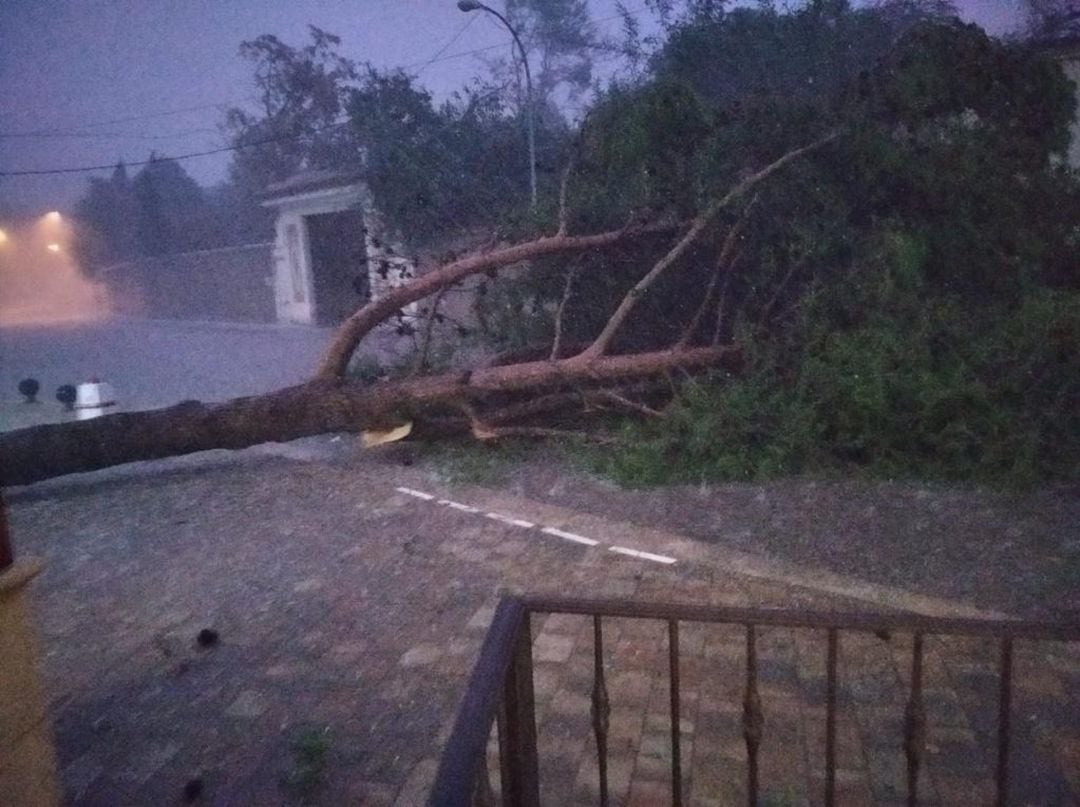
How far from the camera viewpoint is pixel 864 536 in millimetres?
5340

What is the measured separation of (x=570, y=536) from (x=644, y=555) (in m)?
0.59

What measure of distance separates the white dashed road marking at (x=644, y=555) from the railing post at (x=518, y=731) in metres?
3.04

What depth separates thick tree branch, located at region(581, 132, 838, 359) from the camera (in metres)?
7.56

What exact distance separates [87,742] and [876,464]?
16.9ft

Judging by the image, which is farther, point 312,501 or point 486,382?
point 486,382

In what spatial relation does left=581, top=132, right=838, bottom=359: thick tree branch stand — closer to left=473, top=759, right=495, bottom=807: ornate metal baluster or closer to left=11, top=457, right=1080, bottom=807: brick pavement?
left=11, top=457, right=1080, bottom=807: brick pavement

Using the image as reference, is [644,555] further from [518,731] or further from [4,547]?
[4,547]

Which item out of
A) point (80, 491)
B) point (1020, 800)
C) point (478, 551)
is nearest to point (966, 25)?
point (478, 551)

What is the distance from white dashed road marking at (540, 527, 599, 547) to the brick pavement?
5.3 inches

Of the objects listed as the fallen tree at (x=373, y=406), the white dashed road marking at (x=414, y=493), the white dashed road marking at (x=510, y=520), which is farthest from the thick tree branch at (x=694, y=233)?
the white dashed road marking at (x=510, y=520)

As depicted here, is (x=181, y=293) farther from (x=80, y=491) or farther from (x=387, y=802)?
(x=387, y=802)

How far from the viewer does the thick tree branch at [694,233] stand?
7.56 meters

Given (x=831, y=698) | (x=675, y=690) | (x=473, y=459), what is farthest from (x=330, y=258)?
(x=831, y=698)

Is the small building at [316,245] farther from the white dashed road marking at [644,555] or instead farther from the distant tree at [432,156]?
the white dashed road marking at [644,555]
